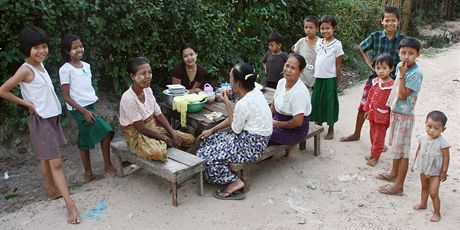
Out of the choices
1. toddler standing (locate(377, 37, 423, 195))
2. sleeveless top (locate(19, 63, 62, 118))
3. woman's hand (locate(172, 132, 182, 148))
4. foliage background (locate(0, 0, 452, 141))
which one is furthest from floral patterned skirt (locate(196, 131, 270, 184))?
foliage background (locate(0, 0, 452, 141))

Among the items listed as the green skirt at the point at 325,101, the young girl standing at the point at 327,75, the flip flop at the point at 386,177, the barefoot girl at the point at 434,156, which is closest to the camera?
the barefoot girl at the point at 434,156

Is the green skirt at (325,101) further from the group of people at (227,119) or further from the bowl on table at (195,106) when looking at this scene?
the bowl on table at (195,106)

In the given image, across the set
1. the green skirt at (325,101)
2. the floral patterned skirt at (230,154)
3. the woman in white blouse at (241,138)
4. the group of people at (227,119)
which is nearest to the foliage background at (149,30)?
the group of people at (227,119)

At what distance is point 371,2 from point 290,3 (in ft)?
12.8

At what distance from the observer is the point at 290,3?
295 inches

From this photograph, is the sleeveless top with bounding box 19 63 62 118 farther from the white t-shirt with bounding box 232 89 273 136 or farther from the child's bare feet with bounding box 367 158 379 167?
the child's bare feet with bounding box 367 158 379 167

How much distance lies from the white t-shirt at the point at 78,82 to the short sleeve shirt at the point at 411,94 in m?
3.05

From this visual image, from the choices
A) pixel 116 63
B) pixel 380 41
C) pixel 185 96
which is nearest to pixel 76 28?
pixel 116 63

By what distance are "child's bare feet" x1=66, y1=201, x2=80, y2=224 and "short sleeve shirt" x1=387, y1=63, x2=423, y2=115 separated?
10.4ft

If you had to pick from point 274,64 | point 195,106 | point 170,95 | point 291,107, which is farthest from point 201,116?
point 274,64

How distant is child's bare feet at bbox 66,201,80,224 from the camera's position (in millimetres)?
3639

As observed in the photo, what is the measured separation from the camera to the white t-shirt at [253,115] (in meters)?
3.98

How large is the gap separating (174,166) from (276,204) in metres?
1.04

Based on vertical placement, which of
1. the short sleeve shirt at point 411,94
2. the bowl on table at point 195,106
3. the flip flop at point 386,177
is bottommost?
the flip flop at point 386,177
